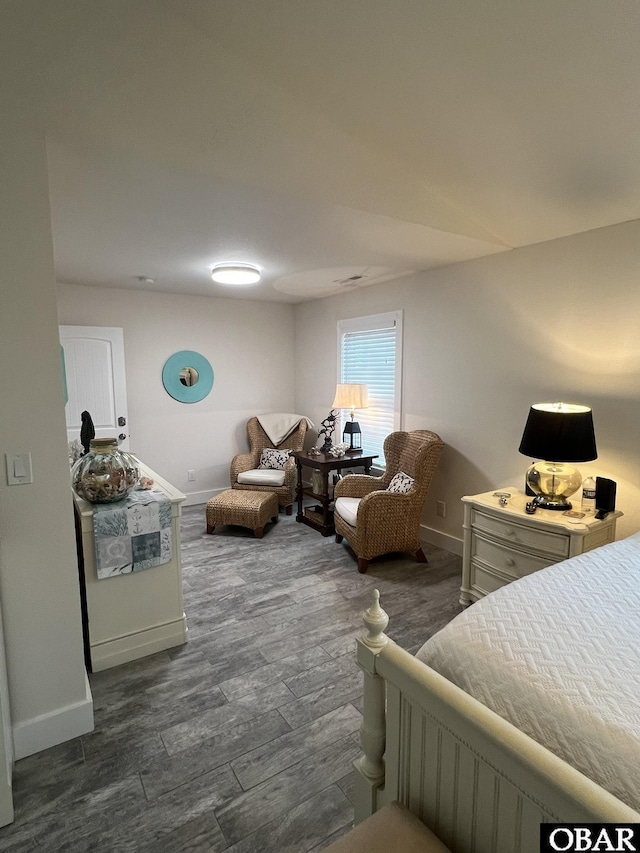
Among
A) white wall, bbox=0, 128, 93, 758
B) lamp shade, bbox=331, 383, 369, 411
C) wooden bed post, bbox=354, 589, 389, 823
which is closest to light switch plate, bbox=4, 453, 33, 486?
white wall, bbox=0, 128, 93, 758

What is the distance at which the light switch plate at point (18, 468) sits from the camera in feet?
5.46

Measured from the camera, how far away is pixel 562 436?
7.93 ft

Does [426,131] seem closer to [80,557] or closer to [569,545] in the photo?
[569,545]

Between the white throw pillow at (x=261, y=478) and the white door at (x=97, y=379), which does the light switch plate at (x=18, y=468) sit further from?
the white throw pillow at (x=261, y=478)

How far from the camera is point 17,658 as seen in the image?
1.75 m

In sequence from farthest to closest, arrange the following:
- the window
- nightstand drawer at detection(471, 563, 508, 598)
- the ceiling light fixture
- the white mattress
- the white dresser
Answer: the window < the ceiling light fixture < nightstand drawer at detection(471, 563, 508, 598) < the white dresser < the white mattress

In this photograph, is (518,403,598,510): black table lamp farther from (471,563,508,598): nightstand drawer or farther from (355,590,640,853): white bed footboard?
(355,590,640,853): white bed footboard

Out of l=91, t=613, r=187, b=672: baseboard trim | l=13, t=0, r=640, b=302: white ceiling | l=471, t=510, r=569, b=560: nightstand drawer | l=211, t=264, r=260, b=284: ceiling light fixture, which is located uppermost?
l=13, t=0, r=640, b=302: white ceiling

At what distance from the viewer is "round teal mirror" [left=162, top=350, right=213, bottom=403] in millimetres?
4848

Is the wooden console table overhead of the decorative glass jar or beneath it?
beneath

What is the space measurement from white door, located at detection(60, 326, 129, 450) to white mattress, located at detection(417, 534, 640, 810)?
13.2ft

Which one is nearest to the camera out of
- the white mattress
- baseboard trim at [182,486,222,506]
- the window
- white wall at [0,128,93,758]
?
the white mattress

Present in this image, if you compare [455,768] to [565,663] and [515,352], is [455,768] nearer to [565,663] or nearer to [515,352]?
[565,663]

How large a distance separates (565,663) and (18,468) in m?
1.89
